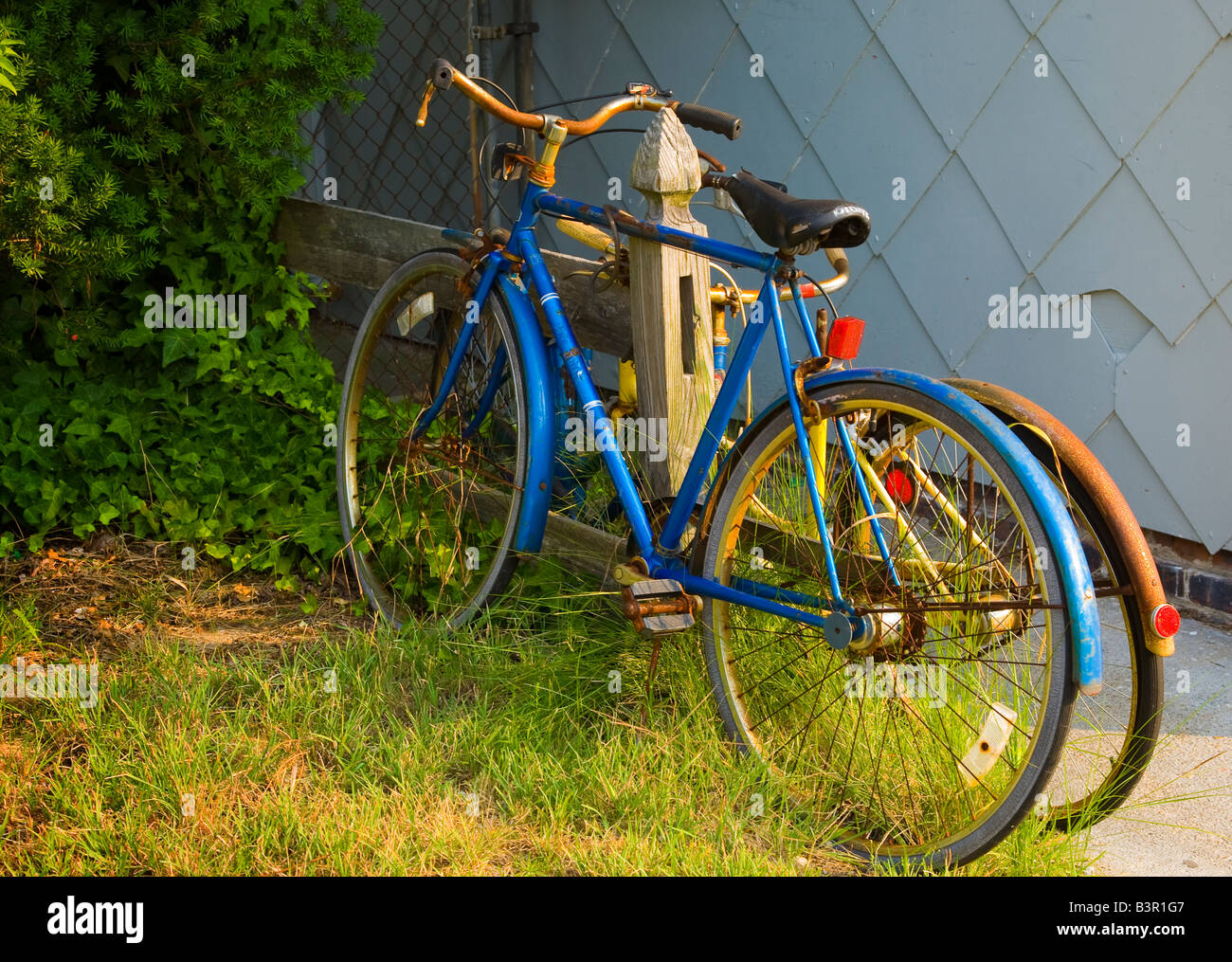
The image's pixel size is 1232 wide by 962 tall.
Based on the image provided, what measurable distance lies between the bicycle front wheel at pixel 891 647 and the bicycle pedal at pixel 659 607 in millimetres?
57

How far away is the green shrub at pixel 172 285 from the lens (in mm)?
3547

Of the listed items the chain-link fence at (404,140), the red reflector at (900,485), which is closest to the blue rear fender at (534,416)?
the red reflector at (900,485)

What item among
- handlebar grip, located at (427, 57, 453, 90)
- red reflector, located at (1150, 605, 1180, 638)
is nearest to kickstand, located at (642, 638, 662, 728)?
red reflector, located at (1150, 605, 1180, 638)

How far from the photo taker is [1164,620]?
2.24m

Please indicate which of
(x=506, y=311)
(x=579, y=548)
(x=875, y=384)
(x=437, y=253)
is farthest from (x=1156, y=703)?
(x=437, y=253)

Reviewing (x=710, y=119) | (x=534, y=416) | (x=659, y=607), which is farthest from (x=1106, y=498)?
(x=534, y=416)

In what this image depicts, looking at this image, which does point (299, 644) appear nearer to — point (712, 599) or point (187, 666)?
point (187, 666)

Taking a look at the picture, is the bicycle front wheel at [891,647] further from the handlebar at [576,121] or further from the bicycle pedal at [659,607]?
the handlebar at [576,121]

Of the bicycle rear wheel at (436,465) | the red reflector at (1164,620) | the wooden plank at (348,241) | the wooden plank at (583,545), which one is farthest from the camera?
the wooden plank at (348,241)

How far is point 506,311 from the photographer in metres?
3.18

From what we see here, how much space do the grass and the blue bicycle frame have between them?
0.28 meters

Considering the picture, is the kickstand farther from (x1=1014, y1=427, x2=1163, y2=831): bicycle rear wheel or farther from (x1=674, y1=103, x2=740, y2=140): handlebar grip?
(x1=674, y1=103, x2=740, y2=140): handlebar grip

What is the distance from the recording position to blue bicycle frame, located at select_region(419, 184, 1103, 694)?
2137 millimetres

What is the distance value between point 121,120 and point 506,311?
134cm
